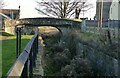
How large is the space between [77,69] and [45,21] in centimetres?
3315

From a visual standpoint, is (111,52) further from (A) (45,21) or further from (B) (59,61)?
(A) (45,21)

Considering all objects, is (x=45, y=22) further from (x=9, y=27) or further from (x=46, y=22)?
(x=9, y=27)

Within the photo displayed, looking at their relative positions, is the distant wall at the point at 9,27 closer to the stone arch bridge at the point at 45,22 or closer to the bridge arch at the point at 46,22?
the stone arch bridge at the point at 45,22

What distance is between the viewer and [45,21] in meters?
43.6

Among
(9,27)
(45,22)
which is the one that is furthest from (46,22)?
(9,27)

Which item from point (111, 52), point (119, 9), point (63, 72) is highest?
point (119, 9)

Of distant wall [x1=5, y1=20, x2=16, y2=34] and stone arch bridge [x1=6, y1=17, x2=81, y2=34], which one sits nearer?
stone arch bridge [x1=6, y1=17, x2=81, y2=34]

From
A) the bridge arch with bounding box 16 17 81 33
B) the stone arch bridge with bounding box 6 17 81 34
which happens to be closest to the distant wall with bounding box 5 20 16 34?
the stone arch bridge with bounding box 6 17 81 34

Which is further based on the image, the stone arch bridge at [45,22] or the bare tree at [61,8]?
the bare tree at [61,8]

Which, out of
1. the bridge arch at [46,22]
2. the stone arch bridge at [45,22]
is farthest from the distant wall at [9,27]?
the bridge arch at [46,22]

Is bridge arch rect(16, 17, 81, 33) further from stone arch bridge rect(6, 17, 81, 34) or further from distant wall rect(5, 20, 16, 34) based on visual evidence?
distant wall rect(5, 20, 16, 34)

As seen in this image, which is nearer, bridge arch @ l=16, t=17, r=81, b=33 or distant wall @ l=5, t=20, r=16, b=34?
bridge arch @ l=16, t=17, r=81, b=33

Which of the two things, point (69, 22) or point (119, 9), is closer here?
point (119, 9)

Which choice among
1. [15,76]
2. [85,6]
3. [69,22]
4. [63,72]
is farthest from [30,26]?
[15,76]
